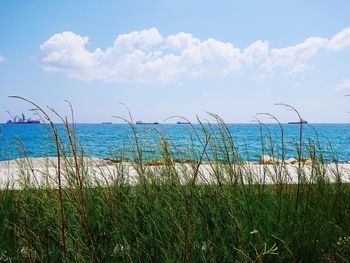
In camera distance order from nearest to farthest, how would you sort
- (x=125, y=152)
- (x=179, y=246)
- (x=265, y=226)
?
(x=179, y=246), (x=265, y=226), (x=125, y=152)

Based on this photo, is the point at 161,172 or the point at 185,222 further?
the point at 161,172

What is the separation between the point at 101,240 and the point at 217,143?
3.62 feet

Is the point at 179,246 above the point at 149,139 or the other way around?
the other way around

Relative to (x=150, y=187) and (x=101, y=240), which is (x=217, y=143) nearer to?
(x=150, y=187)

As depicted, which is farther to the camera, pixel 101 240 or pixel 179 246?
pixel 101 240

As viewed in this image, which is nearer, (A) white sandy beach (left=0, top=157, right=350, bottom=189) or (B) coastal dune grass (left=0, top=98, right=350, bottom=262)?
(B) coastal dune grass (left=0, top=98, right=350, bottom=262)

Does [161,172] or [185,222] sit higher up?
[161,172]

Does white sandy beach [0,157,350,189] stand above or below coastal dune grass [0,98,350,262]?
above

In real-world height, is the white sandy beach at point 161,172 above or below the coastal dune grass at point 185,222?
above

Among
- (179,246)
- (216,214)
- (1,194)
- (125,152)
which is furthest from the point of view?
(125,152)

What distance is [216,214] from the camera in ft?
7.59

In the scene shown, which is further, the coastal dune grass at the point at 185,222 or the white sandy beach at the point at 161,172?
the white sandy beach at the point at 161,172

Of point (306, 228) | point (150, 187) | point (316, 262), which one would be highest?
point (150, 187)

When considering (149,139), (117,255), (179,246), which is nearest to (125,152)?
(149,139)
